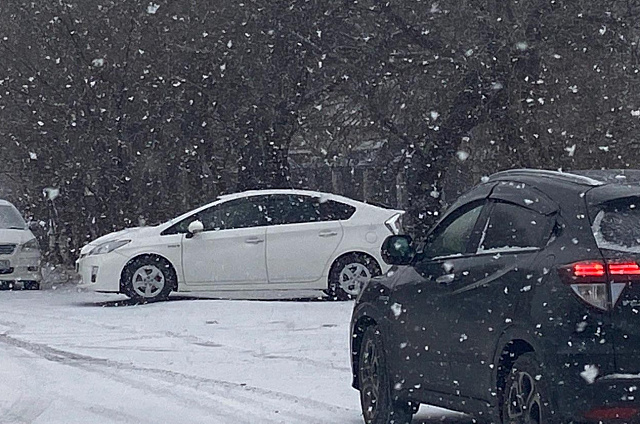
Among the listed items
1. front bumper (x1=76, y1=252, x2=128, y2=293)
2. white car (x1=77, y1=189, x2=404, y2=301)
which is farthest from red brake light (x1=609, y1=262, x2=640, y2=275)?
front bumper (x1=76, y1=252, x2=128, y2=293)

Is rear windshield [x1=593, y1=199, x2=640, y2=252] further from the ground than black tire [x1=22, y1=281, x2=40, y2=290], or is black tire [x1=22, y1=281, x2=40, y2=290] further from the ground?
black tire [x1=22, y1=281, x2=40, y2=290]

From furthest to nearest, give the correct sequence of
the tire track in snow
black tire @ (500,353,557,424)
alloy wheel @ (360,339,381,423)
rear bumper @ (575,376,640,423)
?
the tire track in snow, alloy wheel @ (360,339,381,423), black tire @ (500,353,557,424), rear bumper @ (575,376,640,423)

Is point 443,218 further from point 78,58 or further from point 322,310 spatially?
point 78,58

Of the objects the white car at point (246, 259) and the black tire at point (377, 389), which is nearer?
the black tire at point (377, 389)

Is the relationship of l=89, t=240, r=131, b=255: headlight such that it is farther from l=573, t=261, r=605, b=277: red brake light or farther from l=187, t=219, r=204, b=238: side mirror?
l=573, t=261, r=605, b=277: red brake light

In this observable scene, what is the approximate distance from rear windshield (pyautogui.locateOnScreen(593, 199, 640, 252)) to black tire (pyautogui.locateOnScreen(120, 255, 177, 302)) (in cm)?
1144

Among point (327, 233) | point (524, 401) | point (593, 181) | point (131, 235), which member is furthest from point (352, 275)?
point (524, 401)

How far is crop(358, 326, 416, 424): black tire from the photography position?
802 centimetres

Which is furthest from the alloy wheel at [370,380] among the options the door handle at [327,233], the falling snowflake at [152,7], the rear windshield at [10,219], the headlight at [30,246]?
the rear windshield at [10,219]

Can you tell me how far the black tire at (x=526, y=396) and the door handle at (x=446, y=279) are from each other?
862 millimetres

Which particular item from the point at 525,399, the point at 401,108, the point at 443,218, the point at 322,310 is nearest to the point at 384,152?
the point at 401,108

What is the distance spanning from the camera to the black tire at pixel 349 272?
17.2m

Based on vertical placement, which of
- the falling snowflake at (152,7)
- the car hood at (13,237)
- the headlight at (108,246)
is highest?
the falling snowflake at (152,7)

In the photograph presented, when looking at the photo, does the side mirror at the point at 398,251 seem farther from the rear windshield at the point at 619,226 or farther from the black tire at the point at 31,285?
the black tire at the point at 31,285
